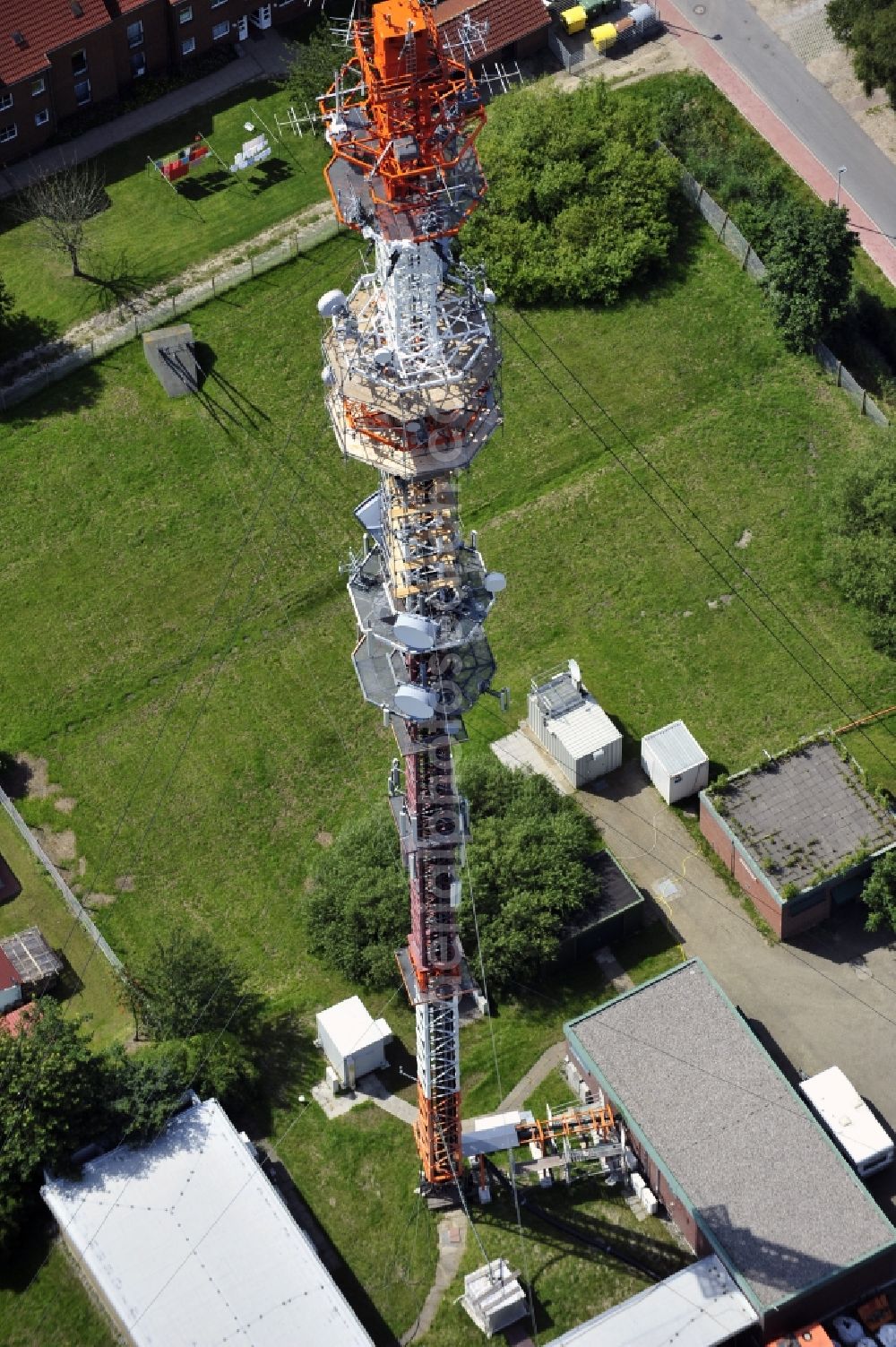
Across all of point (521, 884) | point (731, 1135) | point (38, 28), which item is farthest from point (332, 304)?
point (38, 28)

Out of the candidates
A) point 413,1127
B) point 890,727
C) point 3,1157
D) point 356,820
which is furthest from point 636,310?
point 3,1157

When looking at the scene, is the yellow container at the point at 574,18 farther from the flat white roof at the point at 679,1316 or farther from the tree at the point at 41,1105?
the flat white roof at the point at 679,1316

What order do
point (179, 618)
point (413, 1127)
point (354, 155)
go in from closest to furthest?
point (354, 155), point (413, 1127), point (179, 618)

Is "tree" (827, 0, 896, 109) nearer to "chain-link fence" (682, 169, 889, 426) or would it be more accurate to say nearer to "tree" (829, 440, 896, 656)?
"chain-link fence" (682, 169, 889, 426)

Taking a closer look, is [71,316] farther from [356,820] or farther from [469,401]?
[469,401]

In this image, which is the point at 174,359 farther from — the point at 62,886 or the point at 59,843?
the point at 62,886

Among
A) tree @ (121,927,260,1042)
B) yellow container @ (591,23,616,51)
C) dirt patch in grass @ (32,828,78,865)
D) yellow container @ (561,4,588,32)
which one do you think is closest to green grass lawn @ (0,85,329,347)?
yellow container @ (561,4,588,32)
